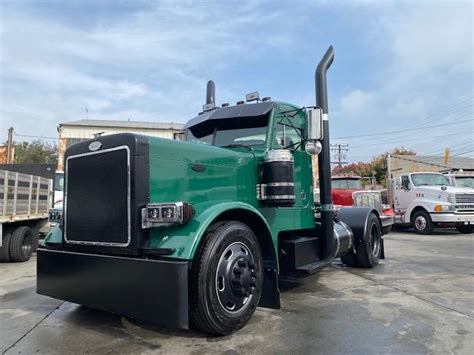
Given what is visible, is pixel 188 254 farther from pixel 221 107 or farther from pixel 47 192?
pixel 47 192

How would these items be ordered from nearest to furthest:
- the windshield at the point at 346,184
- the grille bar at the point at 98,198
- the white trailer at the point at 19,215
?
1. the grille bar at the point at 98,198
2. the white trailer at the point at 19,215
3. the windshield at the point at 346,184

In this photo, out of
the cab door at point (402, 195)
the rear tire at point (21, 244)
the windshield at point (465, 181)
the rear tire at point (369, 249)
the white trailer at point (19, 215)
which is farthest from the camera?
the windshield at point (465, 181)

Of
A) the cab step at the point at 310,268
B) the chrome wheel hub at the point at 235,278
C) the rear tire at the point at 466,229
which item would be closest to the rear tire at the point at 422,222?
the rear tire at the point at 466,229

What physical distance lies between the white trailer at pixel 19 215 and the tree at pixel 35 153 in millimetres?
36519

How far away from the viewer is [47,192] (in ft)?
36.8

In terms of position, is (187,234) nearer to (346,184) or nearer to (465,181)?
(346,184)

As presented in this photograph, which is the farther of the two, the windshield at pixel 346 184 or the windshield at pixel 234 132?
the windshield at pixel 346 184

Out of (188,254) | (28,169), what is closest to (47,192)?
(28,169)

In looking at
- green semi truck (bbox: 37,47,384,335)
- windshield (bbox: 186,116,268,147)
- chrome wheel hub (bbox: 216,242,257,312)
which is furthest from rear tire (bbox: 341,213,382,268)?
chrome wheel hub (bbox: 216,242,257,312)

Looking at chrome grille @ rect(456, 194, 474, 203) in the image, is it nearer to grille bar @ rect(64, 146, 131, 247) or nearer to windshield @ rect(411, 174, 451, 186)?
windshield @ rect(411, 174, 451, 186)

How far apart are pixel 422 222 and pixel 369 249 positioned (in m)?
8.52

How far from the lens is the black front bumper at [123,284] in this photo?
3234mm

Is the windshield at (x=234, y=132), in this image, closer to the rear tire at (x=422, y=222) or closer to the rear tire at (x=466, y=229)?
the rear tire at (x=422, y=222)

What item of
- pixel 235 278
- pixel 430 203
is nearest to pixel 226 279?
pixel 235 278
